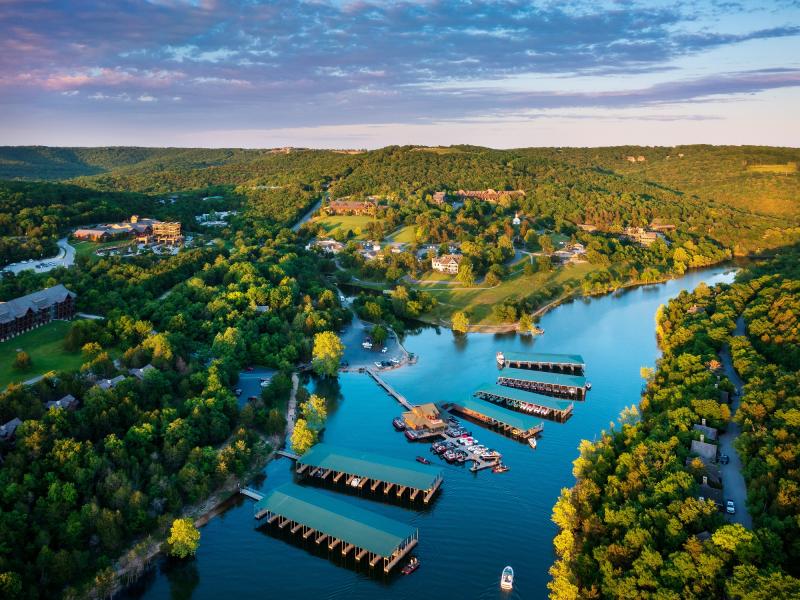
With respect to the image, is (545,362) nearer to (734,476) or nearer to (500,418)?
(500,418)

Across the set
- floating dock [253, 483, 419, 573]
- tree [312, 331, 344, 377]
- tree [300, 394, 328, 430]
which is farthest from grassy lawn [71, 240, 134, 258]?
floating dock [253, 483, 419, 573]

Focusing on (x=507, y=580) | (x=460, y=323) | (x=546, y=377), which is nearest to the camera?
(x=507, y=580)

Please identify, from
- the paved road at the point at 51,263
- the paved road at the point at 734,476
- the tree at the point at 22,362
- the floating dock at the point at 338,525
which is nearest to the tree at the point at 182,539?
the floating dock at the point at 338,525

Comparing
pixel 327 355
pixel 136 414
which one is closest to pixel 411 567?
pixel 136 414

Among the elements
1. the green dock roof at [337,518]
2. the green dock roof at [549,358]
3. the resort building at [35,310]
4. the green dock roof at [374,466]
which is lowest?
the green dock roof at [337,518]

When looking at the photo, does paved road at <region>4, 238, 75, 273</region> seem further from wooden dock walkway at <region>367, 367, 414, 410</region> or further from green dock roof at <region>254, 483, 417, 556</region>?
green dock roof at <region>254, 483, 417, 556</region>

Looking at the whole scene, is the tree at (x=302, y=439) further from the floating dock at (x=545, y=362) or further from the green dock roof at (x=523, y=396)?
the floating dock at (x=545, y=362)

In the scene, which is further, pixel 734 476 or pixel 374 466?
pixel 374 466

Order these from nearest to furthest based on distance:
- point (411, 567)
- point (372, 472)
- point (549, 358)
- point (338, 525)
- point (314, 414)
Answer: point (411, 567) → point (338, 525) → point (372, 472) → point (314, 414) → point (549, 358)
